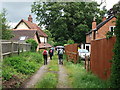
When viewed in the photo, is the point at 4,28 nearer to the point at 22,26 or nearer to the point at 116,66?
the point at 22,26

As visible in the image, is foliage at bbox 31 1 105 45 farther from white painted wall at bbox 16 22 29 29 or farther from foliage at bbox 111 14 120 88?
foliage at bbox 111 14 120 88

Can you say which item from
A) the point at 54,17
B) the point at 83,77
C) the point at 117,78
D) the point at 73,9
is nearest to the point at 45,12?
the point at 54,17

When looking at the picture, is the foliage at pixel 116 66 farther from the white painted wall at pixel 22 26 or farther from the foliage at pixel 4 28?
the white painted wall at pixel 22 26

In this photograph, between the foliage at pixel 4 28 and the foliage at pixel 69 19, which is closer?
the foliage at pixel 4 28

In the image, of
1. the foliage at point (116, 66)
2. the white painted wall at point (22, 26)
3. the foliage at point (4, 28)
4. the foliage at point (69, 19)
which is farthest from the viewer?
the white painted wall at point (22, 26)

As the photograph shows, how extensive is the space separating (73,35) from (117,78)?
2995cm

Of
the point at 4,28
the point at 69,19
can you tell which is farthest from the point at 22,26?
the point at 4,28

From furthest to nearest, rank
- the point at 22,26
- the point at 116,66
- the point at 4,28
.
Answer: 1. the point at 22,26
2. the point at 4,28
3. the point at 116,66

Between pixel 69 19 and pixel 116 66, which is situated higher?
pixel 69 19

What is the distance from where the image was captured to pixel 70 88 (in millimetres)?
6391

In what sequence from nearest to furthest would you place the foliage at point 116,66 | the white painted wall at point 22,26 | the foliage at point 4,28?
1. the foliage at point 116,66
2. the foliage at point 4,28
3. the white painted wall at point 22,26

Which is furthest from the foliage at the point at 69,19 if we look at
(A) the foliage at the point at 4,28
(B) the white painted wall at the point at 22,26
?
(A) the foliage at the point at 4,28

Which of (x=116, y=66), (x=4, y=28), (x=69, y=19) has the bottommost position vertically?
(x=116, y=66)

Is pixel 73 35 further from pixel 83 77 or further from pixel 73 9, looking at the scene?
pixel 83 77
